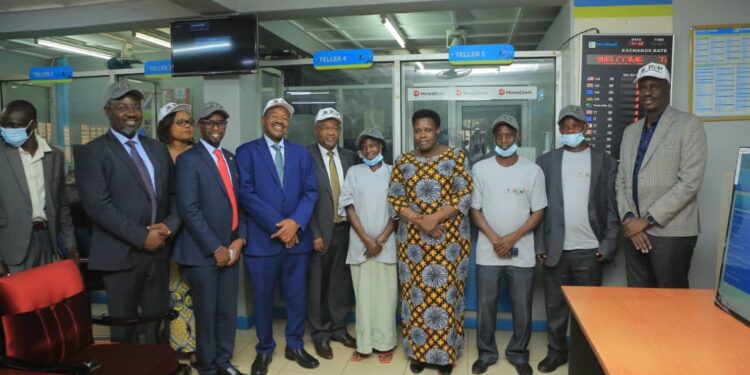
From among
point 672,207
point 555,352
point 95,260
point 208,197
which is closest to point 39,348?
point 95,260

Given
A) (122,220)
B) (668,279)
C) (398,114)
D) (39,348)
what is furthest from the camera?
(398,114)

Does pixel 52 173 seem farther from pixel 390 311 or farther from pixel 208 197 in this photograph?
pixel 390 311

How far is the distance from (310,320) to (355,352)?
0.41m

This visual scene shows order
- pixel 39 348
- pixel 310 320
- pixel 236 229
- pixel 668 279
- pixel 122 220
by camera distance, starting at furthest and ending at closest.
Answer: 1. pixel 310 320
2. pixel 236 229
3. pixel 668 279
4. pixel 122 220
5. pixel 39 348

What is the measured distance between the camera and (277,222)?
308cm

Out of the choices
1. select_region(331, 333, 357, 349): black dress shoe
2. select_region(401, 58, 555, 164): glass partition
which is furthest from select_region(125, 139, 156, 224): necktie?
select_region(401, 58, 555, 164): glass partition

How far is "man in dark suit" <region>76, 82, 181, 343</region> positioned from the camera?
2.70 metres

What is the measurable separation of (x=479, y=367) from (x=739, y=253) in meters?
1.84

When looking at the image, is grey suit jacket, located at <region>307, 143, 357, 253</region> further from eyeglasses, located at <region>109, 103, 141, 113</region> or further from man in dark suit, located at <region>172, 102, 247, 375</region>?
eyeglasses, located at <region>109, 103, 141, 113</region>

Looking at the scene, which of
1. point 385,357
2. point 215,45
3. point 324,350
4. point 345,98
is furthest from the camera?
point 345,98

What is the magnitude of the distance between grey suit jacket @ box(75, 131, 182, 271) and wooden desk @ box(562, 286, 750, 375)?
2.29m

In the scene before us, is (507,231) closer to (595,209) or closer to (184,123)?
(595,209)

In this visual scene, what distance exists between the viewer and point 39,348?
2.00 meters

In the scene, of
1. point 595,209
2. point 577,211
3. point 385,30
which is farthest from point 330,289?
point 385,30
